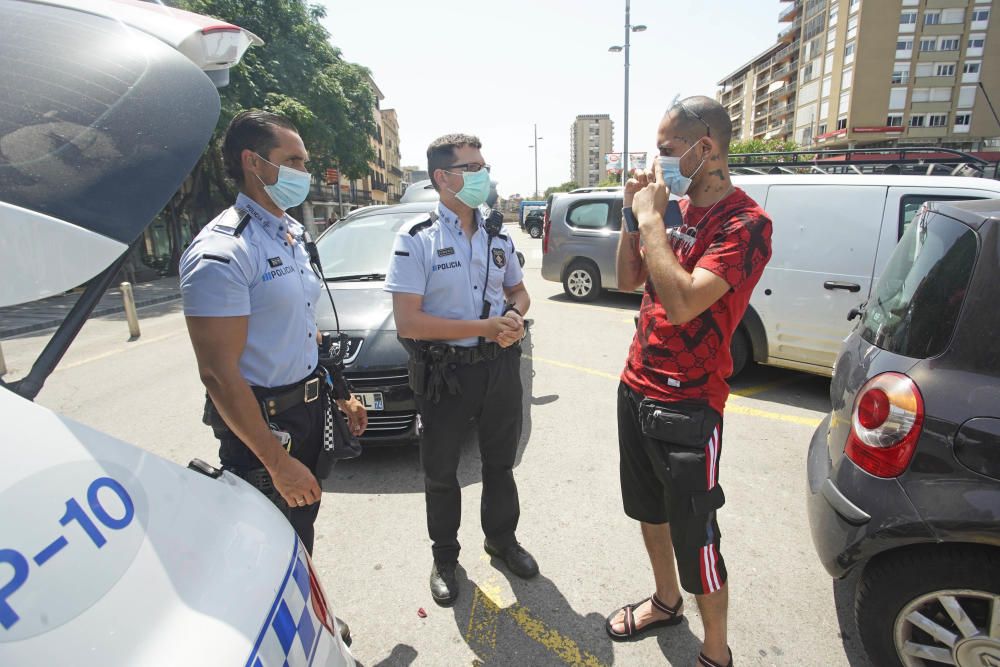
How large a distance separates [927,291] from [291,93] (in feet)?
66.7

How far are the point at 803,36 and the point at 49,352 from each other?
3141 inches

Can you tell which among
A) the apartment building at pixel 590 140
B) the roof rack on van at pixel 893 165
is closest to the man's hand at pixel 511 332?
the roof rack on van at pixel 893 165

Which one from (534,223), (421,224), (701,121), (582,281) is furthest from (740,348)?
(534,223)

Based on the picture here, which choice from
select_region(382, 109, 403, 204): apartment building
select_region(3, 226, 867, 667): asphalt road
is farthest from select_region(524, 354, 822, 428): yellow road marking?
select_region(382, 109, 403, 204): apartment building

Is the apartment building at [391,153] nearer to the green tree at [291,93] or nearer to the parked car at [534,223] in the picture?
the parked car at [534,223]

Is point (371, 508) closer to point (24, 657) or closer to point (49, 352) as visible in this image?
point (49, 352)

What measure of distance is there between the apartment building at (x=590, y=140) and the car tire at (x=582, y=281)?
13358 centimetres

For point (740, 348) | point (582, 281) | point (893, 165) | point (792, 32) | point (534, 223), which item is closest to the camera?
point (740, 348)

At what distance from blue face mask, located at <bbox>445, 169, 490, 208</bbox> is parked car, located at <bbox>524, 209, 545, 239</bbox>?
2665cm

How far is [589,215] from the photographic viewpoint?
9211mm

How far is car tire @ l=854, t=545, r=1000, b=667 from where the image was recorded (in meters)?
1.62

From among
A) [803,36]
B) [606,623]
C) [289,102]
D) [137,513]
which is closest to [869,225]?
[606,623]

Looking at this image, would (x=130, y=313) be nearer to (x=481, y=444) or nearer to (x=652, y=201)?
(x=481, y=444)

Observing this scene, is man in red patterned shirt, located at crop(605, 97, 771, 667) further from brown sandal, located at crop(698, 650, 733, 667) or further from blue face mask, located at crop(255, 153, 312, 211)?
blue face mask, located at crop(255, 153, 312, 211)
